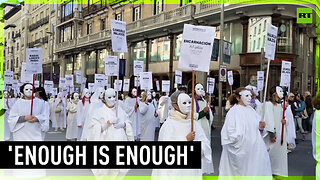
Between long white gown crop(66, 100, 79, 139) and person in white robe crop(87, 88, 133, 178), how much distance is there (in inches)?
259

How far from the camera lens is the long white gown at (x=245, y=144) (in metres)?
5.98

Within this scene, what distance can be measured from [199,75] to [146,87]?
9.79 metres

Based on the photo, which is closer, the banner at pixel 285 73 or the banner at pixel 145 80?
the banner at pixel 285 73

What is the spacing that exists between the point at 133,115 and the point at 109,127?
19.4 feet

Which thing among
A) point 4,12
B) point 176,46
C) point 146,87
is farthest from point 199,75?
point 4,12

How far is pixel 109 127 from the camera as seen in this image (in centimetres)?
630

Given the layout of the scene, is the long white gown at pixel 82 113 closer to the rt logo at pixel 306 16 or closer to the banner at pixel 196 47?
the banner at pixel 196 47

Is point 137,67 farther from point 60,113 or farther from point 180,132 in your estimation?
point 180,132

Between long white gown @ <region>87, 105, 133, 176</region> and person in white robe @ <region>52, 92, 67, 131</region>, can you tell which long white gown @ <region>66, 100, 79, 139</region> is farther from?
long white gown @ <region>87, 105, 133, 176</region>

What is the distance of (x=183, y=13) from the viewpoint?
22688 millimetres

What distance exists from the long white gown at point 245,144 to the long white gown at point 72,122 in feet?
24.6

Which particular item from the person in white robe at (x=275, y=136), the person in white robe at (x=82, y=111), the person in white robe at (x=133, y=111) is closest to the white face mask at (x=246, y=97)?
the person in white robe at (x=275, y=136)

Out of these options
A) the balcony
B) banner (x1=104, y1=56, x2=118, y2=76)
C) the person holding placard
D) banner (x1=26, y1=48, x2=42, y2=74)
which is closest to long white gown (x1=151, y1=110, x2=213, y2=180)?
the person holding placard

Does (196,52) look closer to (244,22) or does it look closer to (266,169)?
(266,169)
